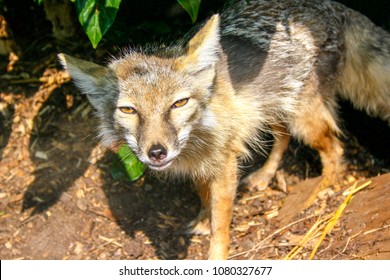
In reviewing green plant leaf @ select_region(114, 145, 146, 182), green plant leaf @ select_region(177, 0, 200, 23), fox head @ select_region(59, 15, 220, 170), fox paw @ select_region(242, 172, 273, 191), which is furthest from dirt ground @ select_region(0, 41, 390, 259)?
green plant leaf @ select_region(177, 0, 200, 23)

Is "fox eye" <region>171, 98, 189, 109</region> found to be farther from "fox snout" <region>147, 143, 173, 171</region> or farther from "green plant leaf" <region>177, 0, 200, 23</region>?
"green plant leaf" <region>177, 0, 200, 23</region>

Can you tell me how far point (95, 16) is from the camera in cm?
480

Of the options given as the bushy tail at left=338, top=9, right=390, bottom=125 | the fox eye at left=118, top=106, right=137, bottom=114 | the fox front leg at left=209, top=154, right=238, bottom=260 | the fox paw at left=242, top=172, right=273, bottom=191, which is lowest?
the fox paw at left=242, top=172, right=273, bottom=191

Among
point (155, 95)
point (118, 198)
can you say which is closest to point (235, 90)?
point (155, 95)

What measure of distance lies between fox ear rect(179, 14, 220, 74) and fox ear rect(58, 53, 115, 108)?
69 cm

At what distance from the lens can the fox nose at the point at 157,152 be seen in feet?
14.9

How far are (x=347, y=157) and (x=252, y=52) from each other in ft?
7.10

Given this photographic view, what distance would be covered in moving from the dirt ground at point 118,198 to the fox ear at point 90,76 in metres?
1.51

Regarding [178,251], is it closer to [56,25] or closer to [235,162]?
[235,162]

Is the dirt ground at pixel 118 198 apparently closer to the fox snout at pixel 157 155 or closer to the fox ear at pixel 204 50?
the fox snout at pixel 157 155

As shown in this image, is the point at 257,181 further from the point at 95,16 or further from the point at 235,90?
the point at 95,16

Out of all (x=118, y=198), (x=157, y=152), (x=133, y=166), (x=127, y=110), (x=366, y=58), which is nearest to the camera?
(x=157, y=152)

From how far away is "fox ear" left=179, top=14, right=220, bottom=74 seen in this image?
5070mm

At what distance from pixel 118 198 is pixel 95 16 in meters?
2.53
